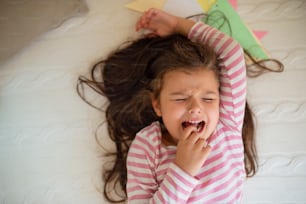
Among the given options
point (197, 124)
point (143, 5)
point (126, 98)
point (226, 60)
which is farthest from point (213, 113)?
point (143, 5)

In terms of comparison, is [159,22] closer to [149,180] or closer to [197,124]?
[197,124]

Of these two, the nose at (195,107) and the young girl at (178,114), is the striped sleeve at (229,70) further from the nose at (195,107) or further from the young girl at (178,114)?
the nose at (195,107)

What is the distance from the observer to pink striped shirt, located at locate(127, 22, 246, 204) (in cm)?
90

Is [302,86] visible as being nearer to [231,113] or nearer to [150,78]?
[231,113]

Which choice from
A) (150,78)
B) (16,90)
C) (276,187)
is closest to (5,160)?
(16,90)

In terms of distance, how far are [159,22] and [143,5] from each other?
85 millimetres

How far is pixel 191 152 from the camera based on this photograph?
0.84 metres

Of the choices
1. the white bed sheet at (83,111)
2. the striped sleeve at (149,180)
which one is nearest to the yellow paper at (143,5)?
the white bed sheet at (83,111)

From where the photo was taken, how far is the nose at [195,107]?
0.83 m

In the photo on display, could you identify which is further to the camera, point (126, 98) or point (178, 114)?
point (126, 98)

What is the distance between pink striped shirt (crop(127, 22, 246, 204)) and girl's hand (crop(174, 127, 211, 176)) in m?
0.04

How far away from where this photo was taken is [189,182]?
2.73 feet

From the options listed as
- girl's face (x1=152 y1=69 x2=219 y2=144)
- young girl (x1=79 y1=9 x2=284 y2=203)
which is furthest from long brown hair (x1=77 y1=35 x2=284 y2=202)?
girl's face (x1=152 y1=69 x2=219 y2=144)

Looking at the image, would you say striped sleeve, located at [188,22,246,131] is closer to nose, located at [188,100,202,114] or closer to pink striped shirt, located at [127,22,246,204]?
pink striped shirt, located at [127,22,246,204]
